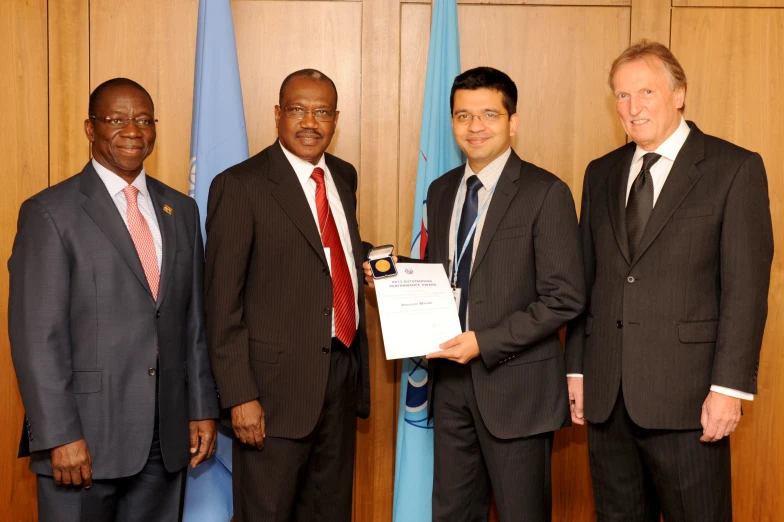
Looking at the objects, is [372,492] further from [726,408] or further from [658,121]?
[658,121]

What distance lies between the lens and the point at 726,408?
230 centimetres

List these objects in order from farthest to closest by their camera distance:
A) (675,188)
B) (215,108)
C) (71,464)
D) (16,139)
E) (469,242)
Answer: (16,139), (215,108), (469,242), (675,188), (71,464)

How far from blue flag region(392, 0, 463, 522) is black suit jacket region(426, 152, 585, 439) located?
2.18ft

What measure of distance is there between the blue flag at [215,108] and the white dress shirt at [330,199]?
586mm

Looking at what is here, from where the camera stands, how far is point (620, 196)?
2.57m

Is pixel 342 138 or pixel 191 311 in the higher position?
pixel 342 138

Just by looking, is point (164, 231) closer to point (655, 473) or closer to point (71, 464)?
point (71, 464)

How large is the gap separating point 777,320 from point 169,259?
9.51 ft

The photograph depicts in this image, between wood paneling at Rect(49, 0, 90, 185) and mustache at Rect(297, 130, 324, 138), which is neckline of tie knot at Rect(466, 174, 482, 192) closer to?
mustache at Rect(297, 130, 324, 138)

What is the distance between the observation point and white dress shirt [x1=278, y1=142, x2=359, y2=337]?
2.70m

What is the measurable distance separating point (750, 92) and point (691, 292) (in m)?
1.62

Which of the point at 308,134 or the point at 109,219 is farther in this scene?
the point at 308,134

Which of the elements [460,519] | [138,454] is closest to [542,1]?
[460,519]

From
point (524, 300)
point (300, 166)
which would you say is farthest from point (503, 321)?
point (300, 166)
